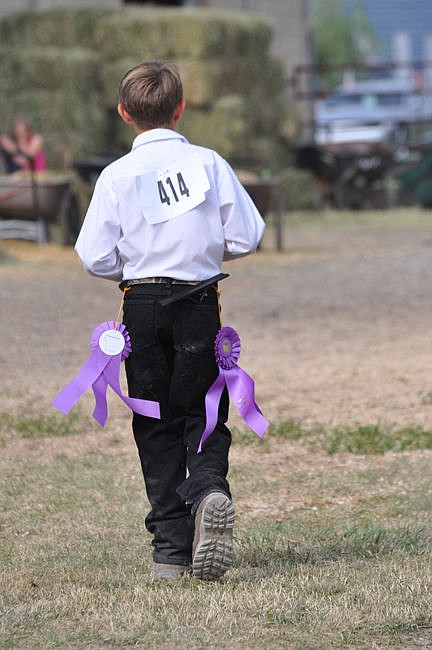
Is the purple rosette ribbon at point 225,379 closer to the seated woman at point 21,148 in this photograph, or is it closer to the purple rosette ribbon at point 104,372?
the purple rosette ribbon at point 104,372

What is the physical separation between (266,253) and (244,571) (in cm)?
1083

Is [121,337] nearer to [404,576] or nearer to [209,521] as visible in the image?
[209,521]

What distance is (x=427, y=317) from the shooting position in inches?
389

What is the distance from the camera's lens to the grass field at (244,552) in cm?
343

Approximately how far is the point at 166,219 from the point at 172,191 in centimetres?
8

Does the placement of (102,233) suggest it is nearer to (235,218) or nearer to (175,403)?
(235,218)

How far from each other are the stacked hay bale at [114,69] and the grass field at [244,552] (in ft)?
39.3

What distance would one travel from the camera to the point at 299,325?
9.53 metres

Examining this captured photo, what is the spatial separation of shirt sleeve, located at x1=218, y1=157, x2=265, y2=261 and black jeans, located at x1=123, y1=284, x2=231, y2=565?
154 mm

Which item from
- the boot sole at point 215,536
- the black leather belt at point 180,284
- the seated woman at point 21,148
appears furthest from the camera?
the seated woman at point 21,148

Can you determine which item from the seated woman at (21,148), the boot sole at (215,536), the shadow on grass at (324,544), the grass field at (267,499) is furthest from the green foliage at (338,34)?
the boot sole at (215,536)

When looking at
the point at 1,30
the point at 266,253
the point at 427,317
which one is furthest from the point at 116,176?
the point at 1,30

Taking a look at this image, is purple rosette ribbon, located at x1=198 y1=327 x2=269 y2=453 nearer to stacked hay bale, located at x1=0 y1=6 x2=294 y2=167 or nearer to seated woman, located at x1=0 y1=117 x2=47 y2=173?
seated woman, located at x1=0 y1=117 x2=47 y2=173

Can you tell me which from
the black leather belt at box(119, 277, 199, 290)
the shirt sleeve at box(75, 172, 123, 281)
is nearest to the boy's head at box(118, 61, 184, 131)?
the shirt sleeve at box(75, 172, 123, 281)
